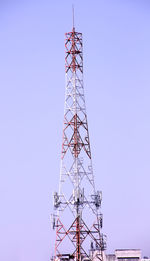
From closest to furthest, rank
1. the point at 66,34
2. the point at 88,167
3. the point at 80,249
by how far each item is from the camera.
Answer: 1. the point at 80,249
2. the point at 88,167
3. the point at 66,34

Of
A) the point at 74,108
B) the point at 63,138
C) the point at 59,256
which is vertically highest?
the point at 74,108

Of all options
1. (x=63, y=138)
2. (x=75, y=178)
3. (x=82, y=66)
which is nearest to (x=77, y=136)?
(x=63, y=138)

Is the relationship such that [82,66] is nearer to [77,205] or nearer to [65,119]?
[65,119]

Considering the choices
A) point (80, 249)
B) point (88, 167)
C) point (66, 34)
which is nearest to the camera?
point (80, 249)

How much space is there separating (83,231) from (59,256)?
17.8 feet

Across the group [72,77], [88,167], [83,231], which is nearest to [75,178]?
[88,167]

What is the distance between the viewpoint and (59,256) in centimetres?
6806

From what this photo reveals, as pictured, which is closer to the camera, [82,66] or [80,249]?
[80,249]

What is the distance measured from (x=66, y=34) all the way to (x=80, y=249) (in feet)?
119

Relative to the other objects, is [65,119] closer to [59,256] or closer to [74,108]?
[74,108]

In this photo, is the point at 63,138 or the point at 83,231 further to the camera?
the point at 63,138

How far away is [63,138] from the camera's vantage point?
72.9m

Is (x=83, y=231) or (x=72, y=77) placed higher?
(x=72, y=77)

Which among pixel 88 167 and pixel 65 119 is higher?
pixel 65 119
